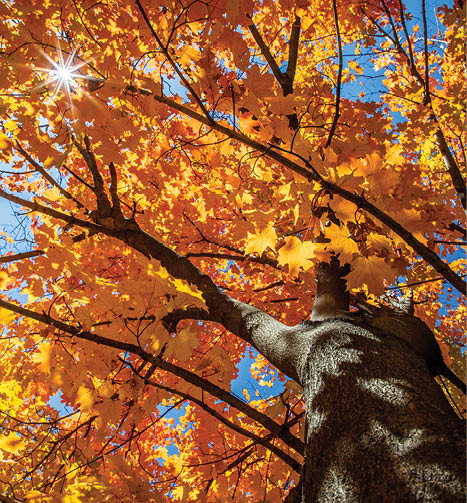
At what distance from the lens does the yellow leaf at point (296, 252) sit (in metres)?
1.64

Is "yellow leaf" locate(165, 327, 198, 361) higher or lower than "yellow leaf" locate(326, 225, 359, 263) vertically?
lower

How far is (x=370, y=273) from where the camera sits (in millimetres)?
1613

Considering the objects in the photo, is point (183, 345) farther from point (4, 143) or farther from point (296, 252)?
point (4, 143)

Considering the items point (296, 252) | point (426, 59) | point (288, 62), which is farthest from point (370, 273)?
point (426, 59)

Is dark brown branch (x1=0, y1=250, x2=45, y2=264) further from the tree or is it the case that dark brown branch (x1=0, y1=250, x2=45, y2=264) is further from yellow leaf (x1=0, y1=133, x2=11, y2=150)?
yellow leaf (x1=0, y1=133, x2=11, y2=150)

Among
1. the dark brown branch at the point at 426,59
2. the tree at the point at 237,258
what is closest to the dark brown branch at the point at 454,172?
the tree at the point at 237,258

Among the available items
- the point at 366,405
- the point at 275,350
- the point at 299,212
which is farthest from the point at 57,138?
the point at 366,405

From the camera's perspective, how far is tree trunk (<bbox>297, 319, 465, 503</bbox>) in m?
0.76

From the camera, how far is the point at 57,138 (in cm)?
212

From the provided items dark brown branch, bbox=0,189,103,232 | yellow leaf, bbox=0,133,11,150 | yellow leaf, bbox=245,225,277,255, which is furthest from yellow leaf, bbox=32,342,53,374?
yellow leaf, bbox=245,225,277,255

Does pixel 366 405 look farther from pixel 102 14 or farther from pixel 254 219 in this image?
pixel 102 14

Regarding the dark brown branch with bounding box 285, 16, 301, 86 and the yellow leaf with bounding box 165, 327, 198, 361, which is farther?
the dark brown branch with bounding box 285, 16, 301, 86

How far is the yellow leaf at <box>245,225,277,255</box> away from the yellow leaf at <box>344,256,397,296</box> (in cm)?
44

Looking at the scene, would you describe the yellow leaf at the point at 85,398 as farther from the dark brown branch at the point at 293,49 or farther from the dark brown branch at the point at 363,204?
the dark brown branch at the point at 293,49
